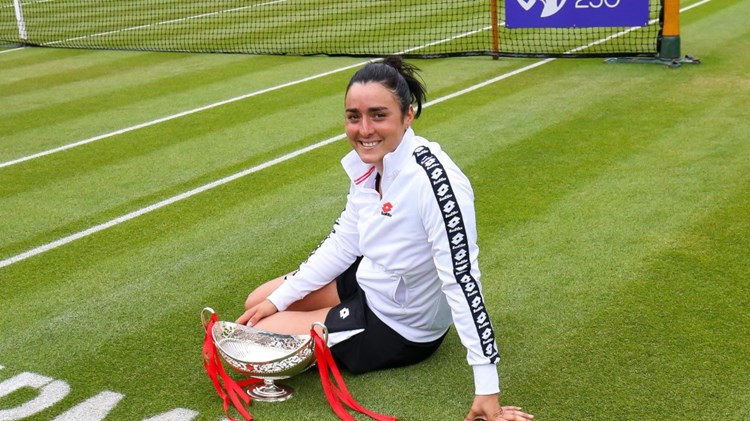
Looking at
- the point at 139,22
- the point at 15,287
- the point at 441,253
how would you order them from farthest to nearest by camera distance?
1. the point at 139,22
2. the point at 15,287
3. the point at 441,253

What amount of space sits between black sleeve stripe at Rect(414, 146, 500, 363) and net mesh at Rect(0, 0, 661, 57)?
1019cm

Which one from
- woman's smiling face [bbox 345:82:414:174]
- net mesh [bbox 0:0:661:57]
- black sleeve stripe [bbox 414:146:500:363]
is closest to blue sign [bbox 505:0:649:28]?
net mesh [bbox 0:0:661:57]

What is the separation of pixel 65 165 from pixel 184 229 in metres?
2.73

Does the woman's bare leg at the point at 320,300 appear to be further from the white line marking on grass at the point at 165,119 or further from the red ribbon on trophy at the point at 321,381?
the white line marking on grass at the point at 165,119

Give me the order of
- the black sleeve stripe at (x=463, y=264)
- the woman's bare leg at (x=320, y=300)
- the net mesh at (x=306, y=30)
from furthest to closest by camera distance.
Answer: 1. the net mesh at (x=306, y=30)
2. the woman's bare leg at (x=320, y=300)
3. the black sleeve stripe at (x=463, y=264)

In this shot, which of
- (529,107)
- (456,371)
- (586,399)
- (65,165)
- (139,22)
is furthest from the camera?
(139,22)

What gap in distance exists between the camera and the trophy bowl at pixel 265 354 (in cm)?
459

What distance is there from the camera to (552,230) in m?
7.02

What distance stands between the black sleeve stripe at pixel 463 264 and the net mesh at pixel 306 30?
10191mm

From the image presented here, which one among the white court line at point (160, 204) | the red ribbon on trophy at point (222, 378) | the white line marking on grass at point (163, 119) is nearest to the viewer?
the red ribbon on trophy at point (222, 378)

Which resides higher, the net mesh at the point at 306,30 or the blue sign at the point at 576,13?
the blue sign at the point at 576,13

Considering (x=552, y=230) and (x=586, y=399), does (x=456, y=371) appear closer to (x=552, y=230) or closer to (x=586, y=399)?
(x=586, y=399)

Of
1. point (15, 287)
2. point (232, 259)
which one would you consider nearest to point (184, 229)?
point (232, 259)

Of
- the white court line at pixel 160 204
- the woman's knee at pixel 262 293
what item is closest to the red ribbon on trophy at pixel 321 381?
the woman's knee at pixel 262 293
